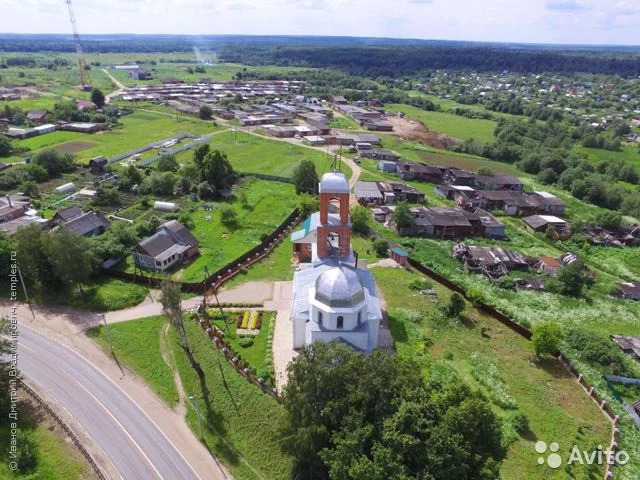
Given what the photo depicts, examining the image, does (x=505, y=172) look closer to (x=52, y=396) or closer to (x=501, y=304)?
(x=501, y=304)

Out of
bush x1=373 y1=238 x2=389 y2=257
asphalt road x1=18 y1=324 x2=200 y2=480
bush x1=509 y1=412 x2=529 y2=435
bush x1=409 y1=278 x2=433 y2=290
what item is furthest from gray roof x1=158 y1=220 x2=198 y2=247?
bush x1=509 y1=412 x2=529 y2=435

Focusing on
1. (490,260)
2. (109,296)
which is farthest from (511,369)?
(109,296)

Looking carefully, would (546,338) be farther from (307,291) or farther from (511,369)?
(307,291)

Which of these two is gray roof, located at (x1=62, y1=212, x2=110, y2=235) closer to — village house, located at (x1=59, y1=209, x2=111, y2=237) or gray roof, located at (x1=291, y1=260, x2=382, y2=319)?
village house, located at (x1=59, y1=209, x2=111, y2=237)

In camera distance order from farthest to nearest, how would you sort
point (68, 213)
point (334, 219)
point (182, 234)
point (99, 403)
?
point (68, 213) < point (182, 234) < point (334, 219) < point (99, 403)

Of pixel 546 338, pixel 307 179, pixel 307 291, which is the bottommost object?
pixel 546 338

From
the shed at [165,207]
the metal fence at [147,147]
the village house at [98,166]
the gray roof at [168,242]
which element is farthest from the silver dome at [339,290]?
the metal fence at [147,147]
